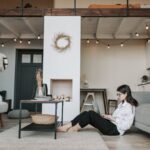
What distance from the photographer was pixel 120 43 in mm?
9703

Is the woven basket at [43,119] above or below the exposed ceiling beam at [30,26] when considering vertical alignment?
below

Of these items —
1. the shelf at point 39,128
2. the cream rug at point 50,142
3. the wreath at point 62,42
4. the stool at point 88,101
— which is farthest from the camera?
the stool at point 88,101

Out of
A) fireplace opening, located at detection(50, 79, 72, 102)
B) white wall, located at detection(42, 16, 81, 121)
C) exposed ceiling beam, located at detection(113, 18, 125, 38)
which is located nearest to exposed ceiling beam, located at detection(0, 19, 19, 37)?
white wall, located at detection(42, 16, 81, 121)

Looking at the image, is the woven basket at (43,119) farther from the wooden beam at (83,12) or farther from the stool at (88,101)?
the stool at (88,101)

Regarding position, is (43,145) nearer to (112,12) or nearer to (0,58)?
(0,58)

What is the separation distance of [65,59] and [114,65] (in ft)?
11.7

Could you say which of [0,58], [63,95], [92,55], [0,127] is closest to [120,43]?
[92,55]

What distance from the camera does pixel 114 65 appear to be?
9.67 meters

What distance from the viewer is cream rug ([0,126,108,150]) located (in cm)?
319

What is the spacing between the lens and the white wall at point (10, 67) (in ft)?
32.1

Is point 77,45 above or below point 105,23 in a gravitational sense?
below

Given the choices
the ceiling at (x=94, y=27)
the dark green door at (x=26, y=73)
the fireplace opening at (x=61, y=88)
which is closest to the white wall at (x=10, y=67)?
the dark green door at (x=26, y=73)

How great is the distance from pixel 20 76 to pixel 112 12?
15.3 feet

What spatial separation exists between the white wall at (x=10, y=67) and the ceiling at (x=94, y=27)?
79 cm
